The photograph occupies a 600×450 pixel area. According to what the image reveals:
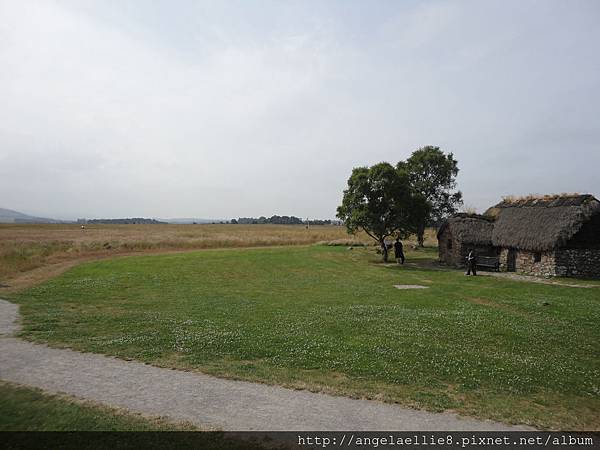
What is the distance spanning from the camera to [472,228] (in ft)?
118

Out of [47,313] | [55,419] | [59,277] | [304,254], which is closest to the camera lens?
[55,419]

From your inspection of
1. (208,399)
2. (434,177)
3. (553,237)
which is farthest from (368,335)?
(434,177)

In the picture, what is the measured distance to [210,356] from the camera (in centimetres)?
1084

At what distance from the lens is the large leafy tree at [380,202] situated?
38844 mm

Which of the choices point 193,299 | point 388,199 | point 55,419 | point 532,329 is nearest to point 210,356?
point 55,419

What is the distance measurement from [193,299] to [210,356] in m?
9.44

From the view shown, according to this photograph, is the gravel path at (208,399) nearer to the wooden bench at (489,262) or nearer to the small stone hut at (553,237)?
the small stone hut at (553,237)

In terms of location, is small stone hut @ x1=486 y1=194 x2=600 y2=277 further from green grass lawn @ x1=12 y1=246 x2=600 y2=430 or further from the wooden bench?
green grass lawn @ x1=12 y1=246 x2=600 y2=430

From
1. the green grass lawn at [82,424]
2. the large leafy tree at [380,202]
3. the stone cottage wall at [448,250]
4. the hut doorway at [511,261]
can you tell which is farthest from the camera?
the large leafy tree at [380,202]

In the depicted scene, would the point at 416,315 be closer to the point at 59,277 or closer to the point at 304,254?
the point at 59,277

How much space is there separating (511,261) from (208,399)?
3261cm

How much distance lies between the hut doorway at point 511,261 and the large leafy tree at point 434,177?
19956mm

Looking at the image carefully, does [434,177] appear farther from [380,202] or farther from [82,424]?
[82,424]

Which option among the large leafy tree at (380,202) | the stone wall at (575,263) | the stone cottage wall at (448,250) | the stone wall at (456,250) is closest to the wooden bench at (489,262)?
the stone wall at (456,250)
